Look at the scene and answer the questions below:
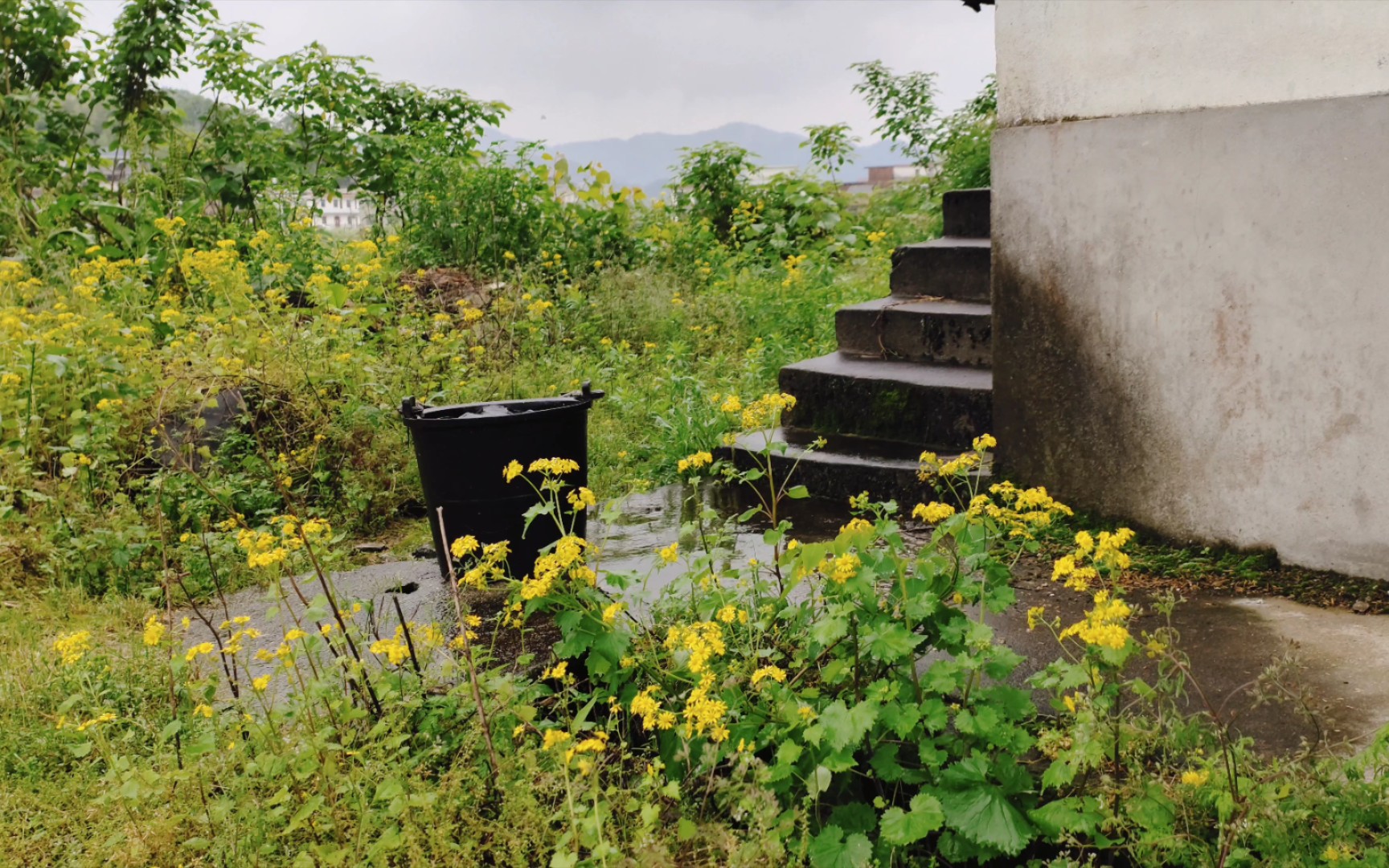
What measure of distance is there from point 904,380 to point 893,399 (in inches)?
4.4

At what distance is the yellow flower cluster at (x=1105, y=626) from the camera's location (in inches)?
78.5

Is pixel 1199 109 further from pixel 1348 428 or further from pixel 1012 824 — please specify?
pixel 1012 824

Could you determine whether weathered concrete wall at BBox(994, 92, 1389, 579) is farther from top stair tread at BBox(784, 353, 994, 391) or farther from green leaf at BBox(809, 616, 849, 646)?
green leaf at BBox(809, 616, 849, 646)

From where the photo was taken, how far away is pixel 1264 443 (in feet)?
12.6

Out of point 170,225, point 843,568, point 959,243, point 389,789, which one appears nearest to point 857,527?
point 843,568

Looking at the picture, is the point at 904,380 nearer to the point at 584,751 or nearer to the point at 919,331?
the point at 919,331

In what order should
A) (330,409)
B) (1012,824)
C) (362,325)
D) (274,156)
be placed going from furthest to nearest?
(274,156) < (362,325) < (330,409) < (1012,824)

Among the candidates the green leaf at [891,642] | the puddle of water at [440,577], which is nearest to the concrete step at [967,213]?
the puddle of water at [440,577]

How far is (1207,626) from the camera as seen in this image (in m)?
3.43

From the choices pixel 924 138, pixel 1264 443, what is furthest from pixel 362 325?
pixel 924 138

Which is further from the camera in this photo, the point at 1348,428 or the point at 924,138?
the point at 924,138

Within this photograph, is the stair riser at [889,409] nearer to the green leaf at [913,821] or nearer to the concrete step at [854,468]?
the concrete step at [854,468]

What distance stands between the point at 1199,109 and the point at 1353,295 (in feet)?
2.76

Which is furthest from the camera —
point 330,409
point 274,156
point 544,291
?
point 274,156
